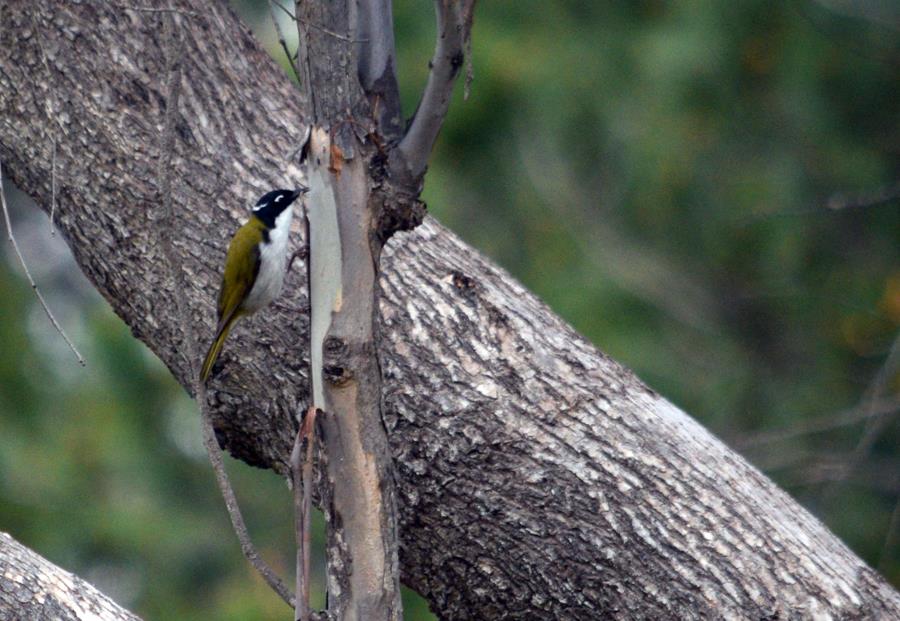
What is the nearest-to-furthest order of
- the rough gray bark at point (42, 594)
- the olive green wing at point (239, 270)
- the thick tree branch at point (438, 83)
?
1. the thick tree branch at point (438, 83)
2. the rough gray bark at point (42, 594)
3. the olive green wing at point (239, 270)

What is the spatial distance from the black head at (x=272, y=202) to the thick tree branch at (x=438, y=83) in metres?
0.95

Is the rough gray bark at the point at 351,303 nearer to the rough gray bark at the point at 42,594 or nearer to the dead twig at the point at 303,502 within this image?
the dead twig at the point at 303,502

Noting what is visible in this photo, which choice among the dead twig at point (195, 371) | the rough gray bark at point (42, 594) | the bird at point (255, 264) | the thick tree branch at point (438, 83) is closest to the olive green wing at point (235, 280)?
the bird at point (255, 264)

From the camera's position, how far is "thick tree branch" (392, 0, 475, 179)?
2.82m

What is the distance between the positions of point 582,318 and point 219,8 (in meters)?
4.04

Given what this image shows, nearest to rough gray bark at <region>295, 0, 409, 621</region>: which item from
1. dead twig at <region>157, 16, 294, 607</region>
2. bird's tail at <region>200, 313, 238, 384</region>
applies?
dead twig at <region>157, 16, 294, 607</region>

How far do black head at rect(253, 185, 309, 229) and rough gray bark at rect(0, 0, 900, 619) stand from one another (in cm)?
5

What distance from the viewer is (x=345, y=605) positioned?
2971mm

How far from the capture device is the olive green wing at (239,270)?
3719 mm

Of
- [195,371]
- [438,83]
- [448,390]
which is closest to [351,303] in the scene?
[195,371]

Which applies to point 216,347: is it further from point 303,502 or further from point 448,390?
point 303,502

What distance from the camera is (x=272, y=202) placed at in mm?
3906

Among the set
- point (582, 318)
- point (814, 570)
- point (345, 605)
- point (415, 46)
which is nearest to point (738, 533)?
point (814, 570)

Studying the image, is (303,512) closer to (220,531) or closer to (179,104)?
(179,104)
